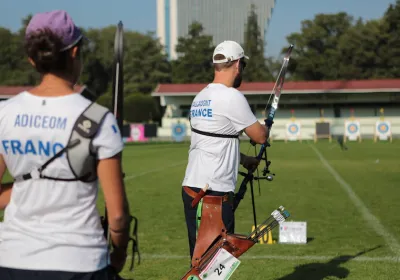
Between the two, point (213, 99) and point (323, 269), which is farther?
point (323, 269)

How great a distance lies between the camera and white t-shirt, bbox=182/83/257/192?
199 inches

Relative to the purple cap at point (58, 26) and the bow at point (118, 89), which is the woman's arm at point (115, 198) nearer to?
the bow at point (118, 89)

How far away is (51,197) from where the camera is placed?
279 centimetres

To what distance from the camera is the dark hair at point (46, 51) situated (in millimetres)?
2797

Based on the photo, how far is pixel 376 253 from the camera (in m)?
8.12

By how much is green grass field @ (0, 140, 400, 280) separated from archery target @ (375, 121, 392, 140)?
28.7 m

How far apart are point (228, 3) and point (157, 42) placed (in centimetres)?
3640

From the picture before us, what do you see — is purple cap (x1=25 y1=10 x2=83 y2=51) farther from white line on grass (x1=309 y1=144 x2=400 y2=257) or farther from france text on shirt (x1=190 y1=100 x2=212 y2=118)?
white line on grass (x1=309 y1=144 x2=400 y2=257)

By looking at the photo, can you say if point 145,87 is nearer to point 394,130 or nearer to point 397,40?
point 397,40

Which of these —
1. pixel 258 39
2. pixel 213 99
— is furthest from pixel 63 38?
pixel 258 39

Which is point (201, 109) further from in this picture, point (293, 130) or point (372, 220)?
point (293, 130)

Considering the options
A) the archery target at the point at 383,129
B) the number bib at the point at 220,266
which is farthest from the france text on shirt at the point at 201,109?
the archery target at the point at 383,129

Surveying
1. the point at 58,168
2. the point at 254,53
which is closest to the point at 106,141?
the point at 58,168

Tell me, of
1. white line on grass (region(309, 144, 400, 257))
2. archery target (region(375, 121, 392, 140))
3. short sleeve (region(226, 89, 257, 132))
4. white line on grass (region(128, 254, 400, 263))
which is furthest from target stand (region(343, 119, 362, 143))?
short sleeve (region(226, 89, 257, 132))
